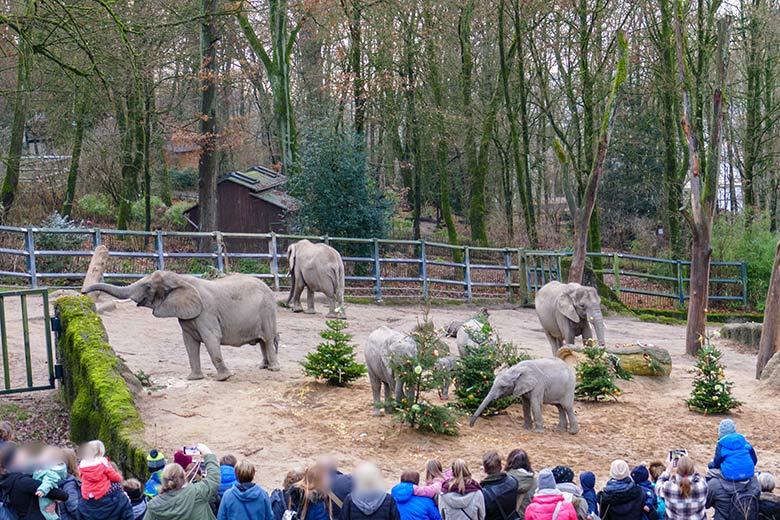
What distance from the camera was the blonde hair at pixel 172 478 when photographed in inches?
267

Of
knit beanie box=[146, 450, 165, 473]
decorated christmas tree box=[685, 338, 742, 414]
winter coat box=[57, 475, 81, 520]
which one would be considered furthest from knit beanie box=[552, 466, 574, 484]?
decorated christmas tree box=[685, 338, 742, 414]

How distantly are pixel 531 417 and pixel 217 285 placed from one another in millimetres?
4691

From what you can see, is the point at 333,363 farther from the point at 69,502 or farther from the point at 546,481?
the point at 546,481

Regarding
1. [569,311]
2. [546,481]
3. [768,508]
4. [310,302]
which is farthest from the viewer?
[310,302]

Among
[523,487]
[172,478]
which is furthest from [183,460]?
[523,487]

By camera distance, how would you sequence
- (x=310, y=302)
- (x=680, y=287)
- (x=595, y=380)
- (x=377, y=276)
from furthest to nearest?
(x=680, y=287) < (x=377, y=276) < (x=310, y=302) < (x=595, y=380)

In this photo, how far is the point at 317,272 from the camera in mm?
19797

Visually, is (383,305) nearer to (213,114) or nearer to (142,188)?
(213,114)

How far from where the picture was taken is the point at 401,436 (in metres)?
11.0

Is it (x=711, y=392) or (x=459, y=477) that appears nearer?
(x=459, y=477)

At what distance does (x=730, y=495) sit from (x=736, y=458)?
12.1 inches

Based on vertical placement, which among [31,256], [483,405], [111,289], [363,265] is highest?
[31,256]

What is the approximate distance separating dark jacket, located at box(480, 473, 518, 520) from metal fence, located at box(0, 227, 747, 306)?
12532mm

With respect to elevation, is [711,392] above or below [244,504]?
below
